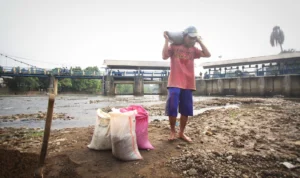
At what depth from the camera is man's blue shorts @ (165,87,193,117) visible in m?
2.49

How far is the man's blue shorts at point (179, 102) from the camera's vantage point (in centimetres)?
249

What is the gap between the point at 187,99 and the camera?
2.61 metres

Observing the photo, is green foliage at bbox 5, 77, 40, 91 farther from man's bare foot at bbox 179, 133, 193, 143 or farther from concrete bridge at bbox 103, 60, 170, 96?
man's bare foot at bbox 179, 133, 193, 143

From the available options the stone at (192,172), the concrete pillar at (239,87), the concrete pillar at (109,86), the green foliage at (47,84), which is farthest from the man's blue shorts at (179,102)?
the green foliage at (47,84)

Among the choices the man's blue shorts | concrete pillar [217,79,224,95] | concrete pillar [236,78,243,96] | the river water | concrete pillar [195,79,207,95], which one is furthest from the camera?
concrete pillar [195,79,207,95]

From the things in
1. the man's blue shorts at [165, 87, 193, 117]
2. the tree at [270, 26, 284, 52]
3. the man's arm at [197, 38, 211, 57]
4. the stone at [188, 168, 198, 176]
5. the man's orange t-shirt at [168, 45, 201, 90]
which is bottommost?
the stone at [188, 168, 198, 176]

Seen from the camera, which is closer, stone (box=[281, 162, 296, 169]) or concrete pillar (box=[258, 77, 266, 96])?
stone (box=[281, 162, 296, 169])

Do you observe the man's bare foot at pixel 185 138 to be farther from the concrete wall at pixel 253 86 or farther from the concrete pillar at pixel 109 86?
the concrete pillar at pixel 109 86

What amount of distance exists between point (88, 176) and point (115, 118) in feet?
1.98

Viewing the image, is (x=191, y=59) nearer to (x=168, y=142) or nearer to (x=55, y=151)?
(x=168, y=142)

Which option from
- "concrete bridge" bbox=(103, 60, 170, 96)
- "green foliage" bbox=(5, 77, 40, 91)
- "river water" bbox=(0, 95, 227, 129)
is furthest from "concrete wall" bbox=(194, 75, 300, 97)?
"green foliage" bbox=(5, 77, 40, 91)

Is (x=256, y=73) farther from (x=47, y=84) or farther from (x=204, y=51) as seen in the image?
(x=47, y=84)

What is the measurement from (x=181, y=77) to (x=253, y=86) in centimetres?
2646

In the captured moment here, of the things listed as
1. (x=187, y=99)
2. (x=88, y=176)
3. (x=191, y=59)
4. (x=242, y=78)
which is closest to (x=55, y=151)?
(x=88, y=176)
